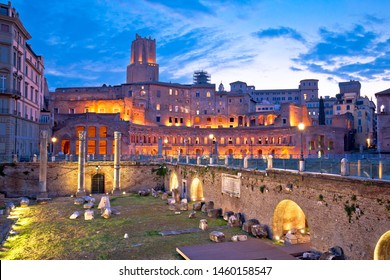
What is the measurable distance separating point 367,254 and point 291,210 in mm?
6802

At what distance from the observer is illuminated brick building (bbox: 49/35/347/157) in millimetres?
60719

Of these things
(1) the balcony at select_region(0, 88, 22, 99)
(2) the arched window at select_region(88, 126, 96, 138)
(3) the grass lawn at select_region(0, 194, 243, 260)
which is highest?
(1) the balcony at select_region(0, 88, 22, 99)

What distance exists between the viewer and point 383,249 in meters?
12.4

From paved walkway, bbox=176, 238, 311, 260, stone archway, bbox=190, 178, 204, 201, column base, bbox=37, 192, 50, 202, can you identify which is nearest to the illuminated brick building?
column base, bbox=37, 192, 50, 202

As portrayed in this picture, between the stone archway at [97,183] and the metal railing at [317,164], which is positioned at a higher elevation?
the metal railing at [317,164]

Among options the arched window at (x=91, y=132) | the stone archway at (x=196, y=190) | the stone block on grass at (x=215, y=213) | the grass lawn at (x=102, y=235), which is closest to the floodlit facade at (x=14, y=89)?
the arched window at (x=91, y=132)

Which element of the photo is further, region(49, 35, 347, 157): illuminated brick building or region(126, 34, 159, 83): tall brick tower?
region(126, 34, 159, 83): tall brick tower

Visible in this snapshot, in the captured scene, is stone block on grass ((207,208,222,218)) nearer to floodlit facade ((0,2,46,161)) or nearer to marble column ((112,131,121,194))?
marble column ((112,131,121,194))

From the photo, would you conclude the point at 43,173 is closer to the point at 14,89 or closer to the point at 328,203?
the point at 14,89

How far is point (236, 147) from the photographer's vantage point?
238ft

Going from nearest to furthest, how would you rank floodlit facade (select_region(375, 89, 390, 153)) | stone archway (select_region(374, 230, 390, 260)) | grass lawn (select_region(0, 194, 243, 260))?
stone archway (select_region(374, 230, 390, 260)) → grass lawn (select_region(0, 194, 243, 260)) → floodlit facade (select_region(375, 89, 390, 153))

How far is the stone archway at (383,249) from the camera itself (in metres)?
12.2

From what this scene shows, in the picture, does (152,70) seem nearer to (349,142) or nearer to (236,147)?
(236,147)

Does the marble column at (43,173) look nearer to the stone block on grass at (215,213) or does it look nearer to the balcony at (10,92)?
the balcony at (10,92)
